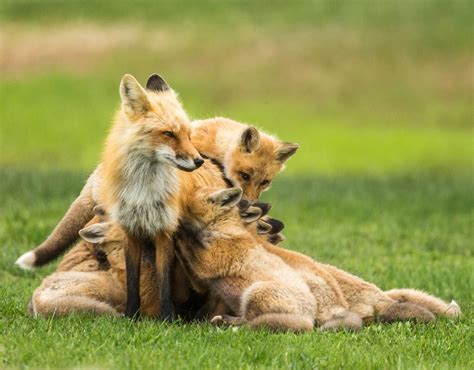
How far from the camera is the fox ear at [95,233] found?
9.28 m

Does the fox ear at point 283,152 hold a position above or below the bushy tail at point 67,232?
above

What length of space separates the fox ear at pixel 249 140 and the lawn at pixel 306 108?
217 centimetres

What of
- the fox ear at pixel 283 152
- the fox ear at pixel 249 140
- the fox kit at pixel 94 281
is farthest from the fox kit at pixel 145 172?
the fox ear at pixel 283 152

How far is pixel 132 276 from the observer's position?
881 cm

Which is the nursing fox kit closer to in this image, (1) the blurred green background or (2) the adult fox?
(2) the adult fox

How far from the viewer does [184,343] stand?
7832 millimetres

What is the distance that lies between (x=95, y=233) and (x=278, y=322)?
6.39ft

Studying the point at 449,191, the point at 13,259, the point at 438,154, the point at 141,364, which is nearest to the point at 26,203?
the point at 13,259

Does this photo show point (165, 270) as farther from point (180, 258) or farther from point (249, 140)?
point (249, 140)

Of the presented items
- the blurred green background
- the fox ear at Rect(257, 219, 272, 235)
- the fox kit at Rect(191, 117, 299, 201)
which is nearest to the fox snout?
the fox ear at Rect(257, 219, 272, 235)

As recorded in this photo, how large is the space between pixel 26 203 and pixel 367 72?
27.3 m

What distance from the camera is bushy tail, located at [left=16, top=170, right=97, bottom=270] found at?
33.9 feet

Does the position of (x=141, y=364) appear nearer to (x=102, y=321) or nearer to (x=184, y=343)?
(x=184, y=343)

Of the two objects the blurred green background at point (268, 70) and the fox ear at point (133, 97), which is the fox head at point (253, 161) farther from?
the blurred green background at point (268, 70)
